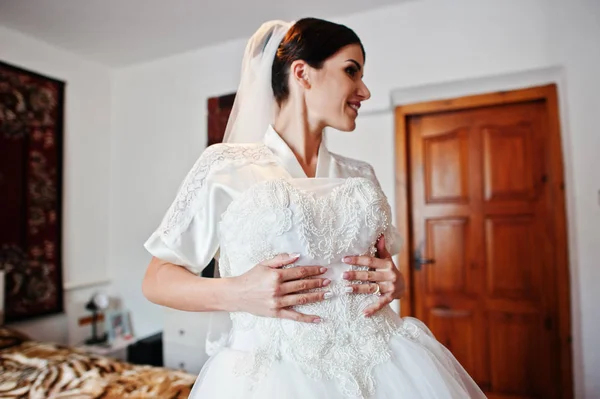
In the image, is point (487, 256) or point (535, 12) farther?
point (487, 256)

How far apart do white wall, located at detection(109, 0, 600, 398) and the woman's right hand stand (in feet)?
6.01

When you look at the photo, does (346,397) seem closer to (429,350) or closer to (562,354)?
(429,350)

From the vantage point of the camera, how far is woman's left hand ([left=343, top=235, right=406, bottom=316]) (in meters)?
0.90

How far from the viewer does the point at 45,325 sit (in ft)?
9.41

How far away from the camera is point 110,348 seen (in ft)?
9.36

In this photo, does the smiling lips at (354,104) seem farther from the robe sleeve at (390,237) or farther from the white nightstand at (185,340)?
the white nightstand at (185,340)

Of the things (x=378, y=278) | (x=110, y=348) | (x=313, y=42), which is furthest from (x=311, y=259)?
(x=110, y=348)

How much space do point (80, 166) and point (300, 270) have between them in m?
2.97

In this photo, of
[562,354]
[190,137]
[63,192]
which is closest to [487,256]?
[562,354]

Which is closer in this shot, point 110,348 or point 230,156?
point 230,156

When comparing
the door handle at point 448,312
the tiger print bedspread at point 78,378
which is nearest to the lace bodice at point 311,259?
the tiger print bedspread at point 78,378

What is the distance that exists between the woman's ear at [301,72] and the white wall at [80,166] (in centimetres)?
264

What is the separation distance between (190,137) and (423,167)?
175cm

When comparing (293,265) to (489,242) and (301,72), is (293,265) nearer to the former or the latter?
(301,72)
